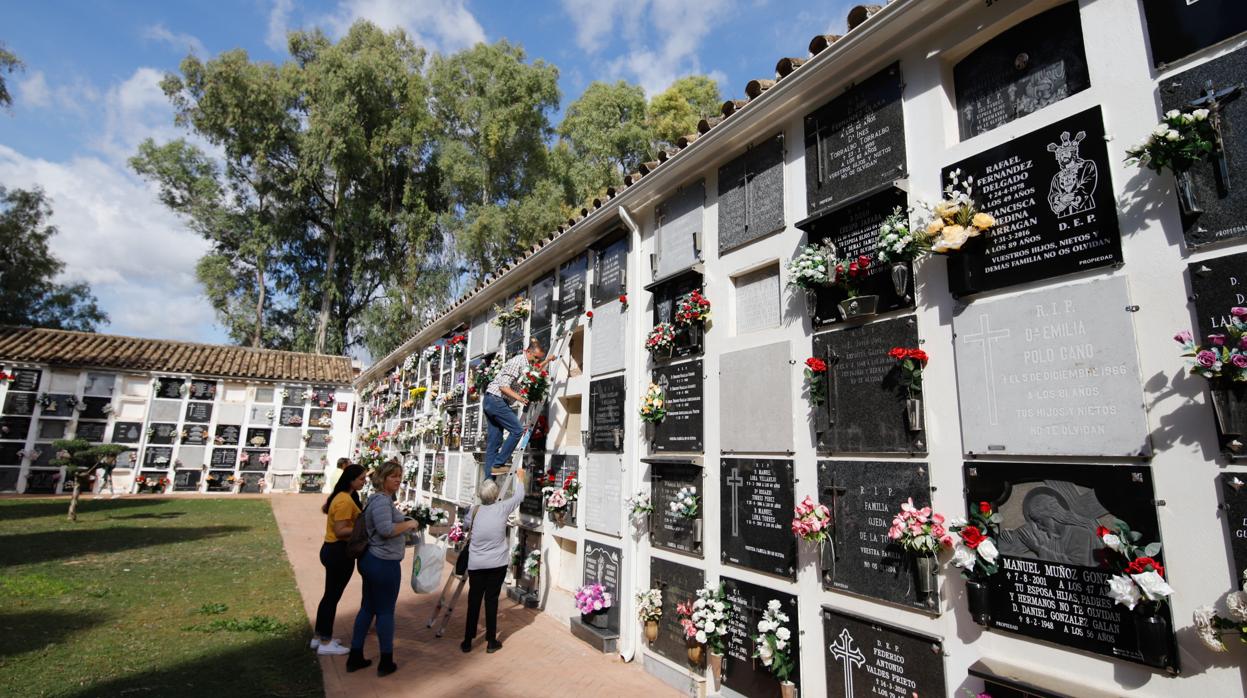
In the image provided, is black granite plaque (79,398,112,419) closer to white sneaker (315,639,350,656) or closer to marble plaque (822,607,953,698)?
white sneaker (315,639,350,656)

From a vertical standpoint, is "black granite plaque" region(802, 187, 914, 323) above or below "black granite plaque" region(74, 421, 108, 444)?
above

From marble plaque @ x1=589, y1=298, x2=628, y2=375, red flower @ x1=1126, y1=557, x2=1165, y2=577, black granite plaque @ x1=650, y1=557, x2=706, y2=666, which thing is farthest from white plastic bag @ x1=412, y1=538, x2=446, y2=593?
red flower @ x1=1126, y1=557, x2=1165, y2=577

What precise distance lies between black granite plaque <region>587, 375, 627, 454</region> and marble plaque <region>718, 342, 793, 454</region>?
1.47m

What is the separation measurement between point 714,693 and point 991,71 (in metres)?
4.48

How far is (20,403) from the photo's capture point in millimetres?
16156

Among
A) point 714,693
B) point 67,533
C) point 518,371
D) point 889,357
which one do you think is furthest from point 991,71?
point 67,533

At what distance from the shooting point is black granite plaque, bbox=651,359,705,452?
5.18 m

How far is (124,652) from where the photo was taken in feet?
16.0

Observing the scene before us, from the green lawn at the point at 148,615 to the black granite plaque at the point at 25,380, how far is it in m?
7.33

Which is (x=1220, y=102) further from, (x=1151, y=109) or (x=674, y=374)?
(x=674, y=374)

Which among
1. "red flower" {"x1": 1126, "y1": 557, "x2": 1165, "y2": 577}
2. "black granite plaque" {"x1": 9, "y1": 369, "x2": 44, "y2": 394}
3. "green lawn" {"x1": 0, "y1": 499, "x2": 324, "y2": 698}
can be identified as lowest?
"green lawn" {"x1": 0, "y1": 499, "x2": 324, "y2": 698}

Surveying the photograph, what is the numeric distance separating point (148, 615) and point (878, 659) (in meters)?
6.64

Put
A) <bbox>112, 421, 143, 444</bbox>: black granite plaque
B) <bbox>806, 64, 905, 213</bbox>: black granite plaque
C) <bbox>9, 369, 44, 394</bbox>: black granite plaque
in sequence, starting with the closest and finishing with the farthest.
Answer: <bbox>806, 64, 905, 213</bbox>: black granite plaque < <bbox>9, 369, 44, 394</bbox>: black granite plaque < <bbox>112, 421, 143, 444</bbox>: black granite plaque

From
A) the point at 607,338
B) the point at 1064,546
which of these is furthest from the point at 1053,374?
the point at 607,338
